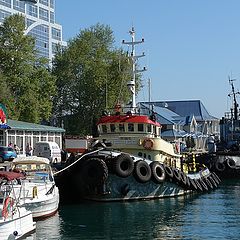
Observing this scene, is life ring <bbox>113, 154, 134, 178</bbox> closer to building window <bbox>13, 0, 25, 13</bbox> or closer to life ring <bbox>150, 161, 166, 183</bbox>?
life ring <bbox>150, 161, 166, 183</bbox>

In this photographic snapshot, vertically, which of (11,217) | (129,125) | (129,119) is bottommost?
(11,217)

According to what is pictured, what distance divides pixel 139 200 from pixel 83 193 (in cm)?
330

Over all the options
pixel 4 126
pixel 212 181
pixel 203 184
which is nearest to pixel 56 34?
pixel 4 126

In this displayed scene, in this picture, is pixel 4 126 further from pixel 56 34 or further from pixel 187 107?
pixel 56 34

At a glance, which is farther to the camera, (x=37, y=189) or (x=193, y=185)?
(x=193, y=185)

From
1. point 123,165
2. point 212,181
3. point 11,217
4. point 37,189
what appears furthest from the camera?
point 212,181

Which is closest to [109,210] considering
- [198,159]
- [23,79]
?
[198,159]

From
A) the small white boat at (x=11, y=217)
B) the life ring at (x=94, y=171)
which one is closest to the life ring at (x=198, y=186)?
the life ring at (x=94, y=171)

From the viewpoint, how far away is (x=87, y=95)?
246ft

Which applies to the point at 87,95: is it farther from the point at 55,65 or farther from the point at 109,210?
the point at 109,210

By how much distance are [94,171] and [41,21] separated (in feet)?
292

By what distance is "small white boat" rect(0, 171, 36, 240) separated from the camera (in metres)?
20.4

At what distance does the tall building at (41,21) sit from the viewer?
109188mm

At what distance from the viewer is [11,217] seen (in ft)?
69.1
